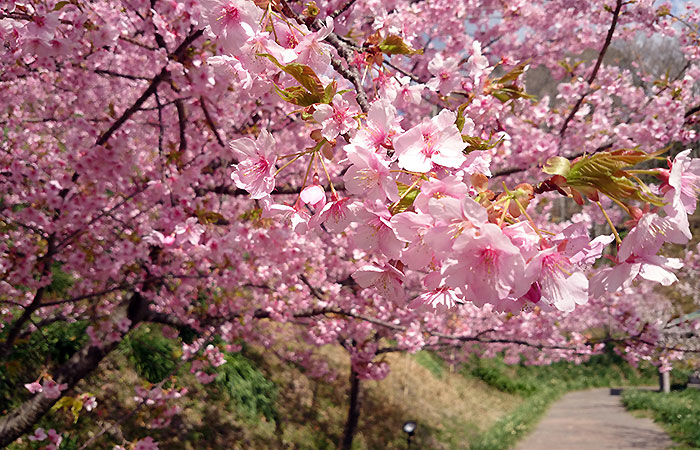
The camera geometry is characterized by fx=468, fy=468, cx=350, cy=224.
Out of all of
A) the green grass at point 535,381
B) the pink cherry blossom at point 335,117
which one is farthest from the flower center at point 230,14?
the green grass at point 535,381

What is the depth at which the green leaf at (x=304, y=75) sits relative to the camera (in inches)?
34.7

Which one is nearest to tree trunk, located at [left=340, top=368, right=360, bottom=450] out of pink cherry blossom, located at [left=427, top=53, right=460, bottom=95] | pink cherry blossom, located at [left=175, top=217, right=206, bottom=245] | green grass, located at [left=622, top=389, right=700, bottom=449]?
pink cherry blossom, located at [left=175, top=217, right=206, bottom=245]

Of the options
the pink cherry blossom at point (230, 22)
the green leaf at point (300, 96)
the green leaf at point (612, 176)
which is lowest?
the green leaf at point (612, 176)

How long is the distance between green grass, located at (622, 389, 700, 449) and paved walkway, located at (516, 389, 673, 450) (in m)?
0.21

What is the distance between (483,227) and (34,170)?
13.4 ft

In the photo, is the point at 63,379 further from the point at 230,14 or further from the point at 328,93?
the point at 328,93

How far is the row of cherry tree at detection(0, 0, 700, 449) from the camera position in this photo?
0.80 meters

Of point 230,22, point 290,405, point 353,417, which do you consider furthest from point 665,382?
point 230,22

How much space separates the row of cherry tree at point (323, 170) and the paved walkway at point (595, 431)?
2809 millimetres

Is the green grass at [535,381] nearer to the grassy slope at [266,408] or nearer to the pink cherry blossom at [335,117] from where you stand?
the grassy slope at [266,408]

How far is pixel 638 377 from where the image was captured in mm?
17000

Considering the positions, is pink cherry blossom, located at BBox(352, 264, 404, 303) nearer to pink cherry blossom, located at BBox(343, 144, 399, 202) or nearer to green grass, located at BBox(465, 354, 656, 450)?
pink cherry blossom, located at BBox(343, 144, 399, 202)

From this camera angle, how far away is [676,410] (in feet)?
32.0

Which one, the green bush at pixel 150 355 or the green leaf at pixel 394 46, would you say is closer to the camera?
the green leaf at pixel 394 46
